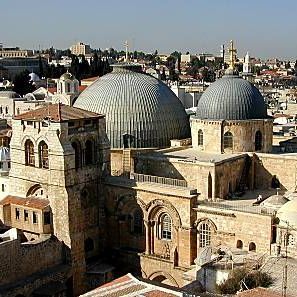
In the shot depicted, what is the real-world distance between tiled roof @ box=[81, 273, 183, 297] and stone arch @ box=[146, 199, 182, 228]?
20.5 feet

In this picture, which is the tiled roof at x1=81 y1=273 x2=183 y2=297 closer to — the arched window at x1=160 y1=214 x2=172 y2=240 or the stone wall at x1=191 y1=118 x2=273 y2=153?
the arched window at x1=160 y1=214 x2=172 y2=240

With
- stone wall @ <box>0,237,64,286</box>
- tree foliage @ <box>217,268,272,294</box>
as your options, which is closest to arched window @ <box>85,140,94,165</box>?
stone wall @ <box>0,237,64,286</box>

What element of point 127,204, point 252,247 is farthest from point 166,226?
point 252,247

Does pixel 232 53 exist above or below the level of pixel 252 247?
above

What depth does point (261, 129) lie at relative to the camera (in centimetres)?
2867

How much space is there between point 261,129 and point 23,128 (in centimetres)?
1158

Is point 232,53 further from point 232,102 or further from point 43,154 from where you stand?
point 43,154

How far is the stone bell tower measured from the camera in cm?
2503

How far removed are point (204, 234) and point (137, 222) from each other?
3.70 m

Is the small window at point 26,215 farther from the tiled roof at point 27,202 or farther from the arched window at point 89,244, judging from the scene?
the arched window at point 89,244

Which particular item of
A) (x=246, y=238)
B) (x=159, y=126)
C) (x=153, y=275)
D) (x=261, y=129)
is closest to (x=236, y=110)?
(x=261, y=129)

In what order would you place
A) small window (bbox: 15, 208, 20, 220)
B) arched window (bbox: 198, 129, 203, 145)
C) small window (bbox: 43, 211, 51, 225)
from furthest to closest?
arched window (bbox: 198, 129, 203, 145) → small window (bbox: 15, 208, 20, 220) → small window (bbox: 43, 211, 51, 225)

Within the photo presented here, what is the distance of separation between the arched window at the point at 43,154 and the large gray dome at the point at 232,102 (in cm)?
826

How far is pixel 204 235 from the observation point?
25172mm
